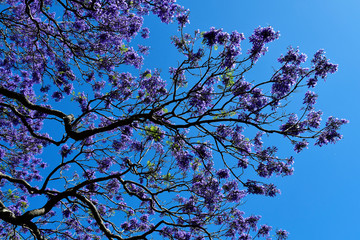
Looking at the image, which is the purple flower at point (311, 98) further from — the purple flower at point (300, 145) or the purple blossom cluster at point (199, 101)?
the purple blossom cluster at point (199, 101)

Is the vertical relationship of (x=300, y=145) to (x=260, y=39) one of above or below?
below

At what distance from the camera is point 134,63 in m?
7.94

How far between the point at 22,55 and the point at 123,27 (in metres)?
2.86

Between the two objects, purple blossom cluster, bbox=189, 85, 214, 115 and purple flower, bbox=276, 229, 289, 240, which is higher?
purple blossom cluster, bbox=189, 85, 214, 115

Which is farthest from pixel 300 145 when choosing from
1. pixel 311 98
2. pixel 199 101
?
pixel 199 101

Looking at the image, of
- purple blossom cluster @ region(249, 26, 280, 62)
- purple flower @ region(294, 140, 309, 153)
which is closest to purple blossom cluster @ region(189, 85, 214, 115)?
purple blossom cluster @ region(249, 26, 280, 62)

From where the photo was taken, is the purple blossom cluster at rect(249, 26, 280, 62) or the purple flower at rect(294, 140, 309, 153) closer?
the purple blossom cluster at rect(249, 26, 280, 62)

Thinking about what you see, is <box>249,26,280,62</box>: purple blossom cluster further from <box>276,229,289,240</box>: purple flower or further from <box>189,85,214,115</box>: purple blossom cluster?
<box>276,229,289,240</box>: purple flower

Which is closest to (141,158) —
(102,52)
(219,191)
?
(219,191)

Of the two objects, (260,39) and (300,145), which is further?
(300,145)

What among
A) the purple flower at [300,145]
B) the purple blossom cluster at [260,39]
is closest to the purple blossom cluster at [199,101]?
the purple blossom cluster at [260,39]

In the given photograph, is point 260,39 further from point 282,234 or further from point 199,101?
point 282,234

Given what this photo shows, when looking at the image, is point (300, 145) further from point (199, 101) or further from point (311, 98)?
point (199, 101)

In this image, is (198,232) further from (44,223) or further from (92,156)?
(44,223)
